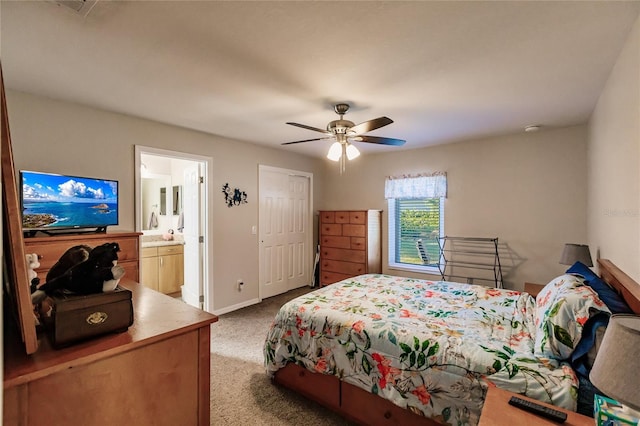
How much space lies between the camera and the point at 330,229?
4.99 metres

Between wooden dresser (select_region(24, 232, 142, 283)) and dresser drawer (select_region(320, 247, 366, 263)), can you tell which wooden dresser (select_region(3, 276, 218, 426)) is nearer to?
wooden dresser (select_region(24, 232, 142, 283))

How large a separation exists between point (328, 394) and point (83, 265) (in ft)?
5.59

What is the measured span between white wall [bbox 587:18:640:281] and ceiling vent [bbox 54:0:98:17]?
2708mm

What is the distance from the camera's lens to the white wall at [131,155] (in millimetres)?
2537

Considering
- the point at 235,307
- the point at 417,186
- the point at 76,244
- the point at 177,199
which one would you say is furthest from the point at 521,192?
the point at 177,199

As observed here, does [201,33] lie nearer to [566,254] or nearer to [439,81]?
[439,81]

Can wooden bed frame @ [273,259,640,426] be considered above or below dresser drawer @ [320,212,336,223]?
below

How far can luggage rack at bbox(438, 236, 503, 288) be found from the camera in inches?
155

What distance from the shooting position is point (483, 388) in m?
1.48

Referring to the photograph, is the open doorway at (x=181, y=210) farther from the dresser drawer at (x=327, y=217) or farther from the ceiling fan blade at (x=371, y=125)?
the ceiling fan blade at (x=371, y=125)

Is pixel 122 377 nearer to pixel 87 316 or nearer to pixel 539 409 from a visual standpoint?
pixel 87 316

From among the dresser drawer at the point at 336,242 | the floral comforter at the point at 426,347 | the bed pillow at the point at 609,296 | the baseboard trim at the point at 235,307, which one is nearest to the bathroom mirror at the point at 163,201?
the baseboard trim at the point at 235,307

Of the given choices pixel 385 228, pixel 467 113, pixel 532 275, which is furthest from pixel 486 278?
pixel 467 113

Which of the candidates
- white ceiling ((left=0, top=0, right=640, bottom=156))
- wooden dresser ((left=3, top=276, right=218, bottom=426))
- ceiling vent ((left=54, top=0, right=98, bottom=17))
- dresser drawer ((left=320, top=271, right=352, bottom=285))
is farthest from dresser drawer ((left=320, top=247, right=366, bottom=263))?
ceiling vent ((left=54, top=0, right=98, bottom=17))
